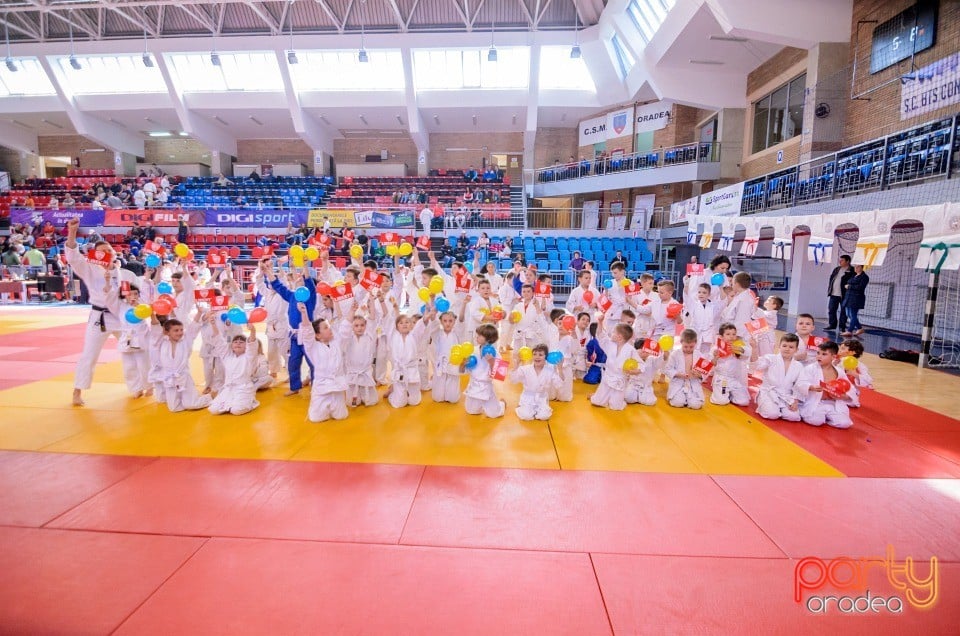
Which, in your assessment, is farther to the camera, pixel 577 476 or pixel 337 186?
pixel 337 186

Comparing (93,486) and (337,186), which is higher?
(337,186)

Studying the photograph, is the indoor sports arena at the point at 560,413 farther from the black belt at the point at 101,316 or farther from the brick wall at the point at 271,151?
the brick wall at the point at 271,151

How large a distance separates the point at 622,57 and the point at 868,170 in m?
14.0

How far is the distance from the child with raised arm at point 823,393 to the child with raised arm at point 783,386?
8cm

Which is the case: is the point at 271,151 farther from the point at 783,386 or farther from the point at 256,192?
the point at 783,386

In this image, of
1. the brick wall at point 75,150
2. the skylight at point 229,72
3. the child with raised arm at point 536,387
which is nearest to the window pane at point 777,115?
the child with raised arm at point 536,387

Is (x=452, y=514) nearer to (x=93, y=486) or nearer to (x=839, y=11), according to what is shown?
(x=93, y=486)

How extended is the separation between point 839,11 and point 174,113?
2988cm

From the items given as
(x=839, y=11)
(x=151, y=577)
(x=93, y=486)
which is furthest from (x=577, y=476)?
(x=839, y=11)

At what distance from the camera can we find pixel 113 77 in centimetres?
2505

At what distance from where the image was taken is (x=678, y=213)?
1861 centimetres

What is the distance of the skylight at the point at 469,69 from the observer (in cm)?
2306

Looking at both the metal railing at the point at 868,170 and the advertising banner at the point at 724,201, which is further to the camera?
the advertising banner at the point at 724,201

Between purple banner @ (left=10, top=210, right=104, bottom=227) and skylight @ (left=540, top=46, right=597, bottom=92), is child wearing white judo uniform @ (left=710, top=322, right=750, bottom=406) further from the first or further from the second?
purple banner @ (left=10, top=210, right=104, bottom=227)
